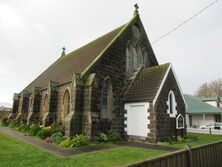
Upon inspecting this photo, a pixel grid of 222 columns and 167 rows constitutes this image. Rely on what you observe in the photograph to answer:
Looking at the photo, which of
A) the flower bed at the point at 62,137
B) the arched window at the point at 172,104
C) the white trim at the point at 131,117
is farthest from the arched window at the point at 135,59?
the flower bed at the point at 62,137

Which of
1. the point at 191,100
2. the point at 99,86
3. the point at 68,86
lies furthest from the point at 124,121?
the point at 191,100

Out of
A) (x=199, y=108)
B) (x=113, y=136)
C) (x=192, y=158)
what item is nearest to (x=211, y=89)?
(x=199, y=108)

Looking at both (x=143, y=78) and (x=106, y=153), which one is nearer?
(x=106, y=153)

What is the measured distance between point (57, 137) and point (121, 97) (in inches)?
251

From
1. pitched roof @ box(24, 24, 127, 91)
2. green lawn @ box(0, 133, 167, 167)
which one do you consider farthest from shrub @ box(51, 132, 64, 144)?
pitched roof @ box(24, 24, 127, 91)

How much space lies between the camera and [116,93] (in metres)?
17.1

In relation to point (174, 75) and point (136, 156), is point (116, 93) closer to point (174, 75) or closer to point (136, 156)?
point (174, 75)

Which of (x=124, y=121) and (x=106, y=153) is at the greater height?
(x=124, y=121)

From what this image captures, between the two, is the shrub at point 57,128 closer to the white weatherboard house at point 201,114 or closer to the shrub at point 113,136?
the shrub at point 113,136

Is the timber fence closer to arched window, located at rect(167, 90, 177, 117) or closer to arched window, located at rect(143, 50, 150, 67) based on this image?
arched window, located at rect(167, 90, 177, 117)

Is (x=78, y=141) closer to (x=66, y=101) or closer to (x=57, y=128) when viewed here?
(x=57, y=128)

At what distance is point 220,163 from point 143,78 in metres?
11.0

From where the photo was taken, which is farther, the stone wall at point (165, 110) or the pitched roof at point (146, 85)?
the pitched roof at point (146, 85)

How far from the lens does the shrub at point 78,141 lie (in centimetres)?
1252
